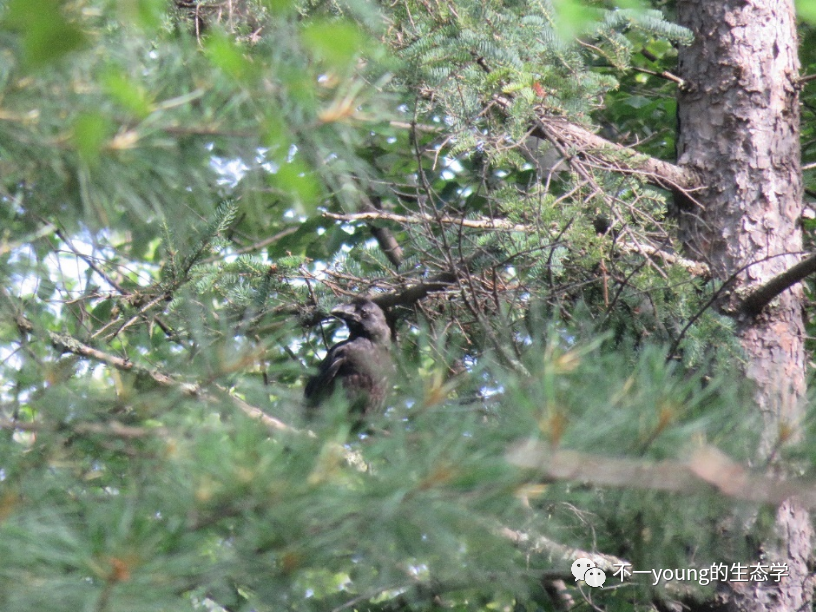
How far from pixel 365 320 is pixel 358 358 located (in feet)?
0.78

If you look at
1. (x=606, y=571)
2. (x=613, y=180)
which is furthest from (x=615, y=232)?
(x=606, y=571)

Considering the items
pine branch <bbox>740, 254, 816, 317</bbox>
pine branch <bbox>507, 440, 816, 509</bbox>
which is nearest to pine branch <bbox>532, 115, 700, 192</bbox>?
pine branch <bbox>740, 254, 816, 317</bbox>

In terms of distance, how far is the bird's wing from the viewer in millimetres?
5090

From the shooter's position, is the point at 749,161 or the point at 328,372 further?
the point at 328,372

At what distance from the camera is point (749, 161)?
4.22 metres

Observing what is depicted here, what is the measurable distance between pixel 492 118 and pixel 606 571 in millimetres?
1950

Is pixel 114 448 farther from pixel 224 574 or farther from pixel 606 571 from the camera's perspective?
pixel 606 571

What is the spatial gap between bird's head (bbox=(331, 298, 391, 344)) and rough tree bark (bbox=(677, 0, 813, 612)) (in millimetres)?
1884

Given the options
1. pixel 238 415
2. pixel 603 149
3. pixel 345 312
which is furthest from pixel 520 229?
pixel 238 415

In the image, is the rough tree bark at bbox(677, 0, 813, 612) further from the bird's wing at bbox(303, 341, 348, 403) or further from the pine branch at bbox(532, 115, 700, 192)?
the bird's wing at bbox(303, 341, 348, 403)

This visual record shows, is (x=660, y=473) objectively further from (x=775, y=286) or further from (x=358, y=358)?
(x=358, y=358)

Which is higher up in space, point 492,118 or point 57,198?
point 492,118

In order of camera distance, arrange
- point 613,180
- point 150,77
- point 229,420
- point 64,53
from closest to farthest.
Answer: point 64,53 < point 150,77 < point 229,420 < point 613,180

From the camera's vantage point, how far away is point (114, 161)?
1.41 m
